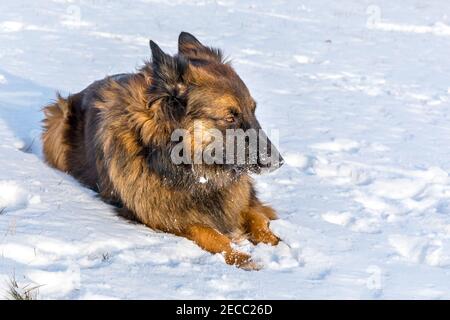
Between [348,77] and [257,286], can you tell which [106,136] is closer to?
[257,286]

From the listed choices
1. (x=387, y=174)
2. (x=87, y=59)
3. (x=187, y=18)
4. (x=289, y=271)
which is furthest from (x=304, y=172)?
(x=187, y=18)

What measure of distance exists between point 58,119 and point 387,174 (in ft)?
11.6

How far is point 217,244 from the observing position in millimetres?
4441

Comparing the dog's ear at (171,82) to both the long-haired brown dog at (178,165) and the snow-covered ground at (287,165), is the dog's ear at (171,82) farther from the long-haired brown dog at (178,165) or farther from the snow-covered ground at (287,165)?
the snow-covered ground at (287,165)

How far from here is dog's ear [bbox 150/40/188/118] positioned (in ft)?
14.9

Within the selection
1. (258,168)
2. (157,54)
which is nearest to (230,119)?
(258,168)

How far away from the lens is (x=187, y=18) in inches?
544

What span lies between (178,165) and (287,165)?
2055mm

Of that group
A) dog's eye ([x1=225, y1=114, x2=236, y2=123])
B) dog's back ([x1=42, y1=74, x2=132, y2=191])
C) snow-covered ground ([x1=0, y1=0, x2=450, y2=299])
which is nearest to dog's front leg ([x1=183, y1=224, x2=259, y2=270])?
snow-covered ground ([x1=0, y1=0, x2=450, y2=299])

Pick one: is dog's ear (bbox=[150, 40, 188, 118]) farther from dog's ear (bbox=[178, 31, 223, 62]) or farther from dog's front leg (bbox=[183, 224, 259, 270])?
dog's front leg (bbox=[183, 224, 259, 270])

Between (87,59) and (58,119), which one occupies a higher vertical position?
(87,59)
